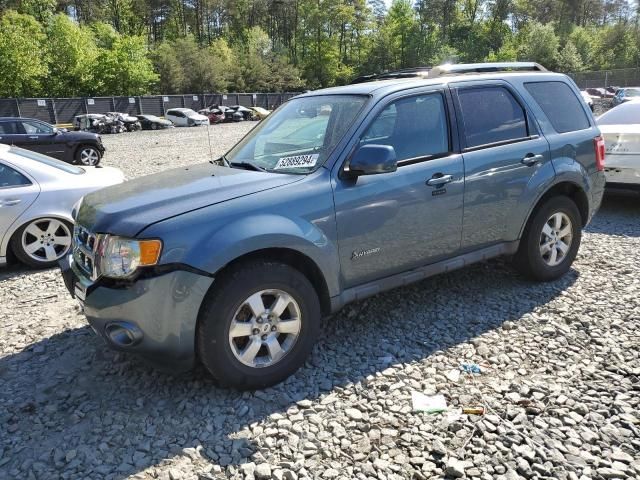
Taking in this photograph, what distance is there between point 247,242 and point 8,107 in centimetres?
4219

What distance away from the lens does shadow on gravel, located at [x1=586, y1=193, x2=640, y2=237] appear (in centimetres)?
690

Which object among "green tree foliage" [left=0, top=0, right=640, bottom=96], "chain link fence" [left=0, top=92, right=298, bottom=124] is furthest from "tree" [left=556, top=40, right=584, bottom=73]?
"chain link fence" [left=0, top=92, right=298, bottom=124]

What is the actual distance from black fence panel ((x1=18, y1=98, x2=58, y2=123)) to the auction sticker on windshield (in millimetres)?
41859

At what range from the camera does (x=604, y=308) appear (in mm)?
4461

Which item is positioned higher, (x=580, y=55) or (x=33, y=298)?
(x=580, y=55)

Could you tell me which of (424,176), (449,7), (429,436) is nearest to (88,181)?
(424,176)

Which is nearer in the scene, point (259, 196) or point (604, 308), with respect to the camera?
point (259, 196)

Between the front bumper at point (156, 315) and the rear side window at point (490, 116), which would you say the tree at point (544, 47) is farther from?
the front bumper at point (156, 315)

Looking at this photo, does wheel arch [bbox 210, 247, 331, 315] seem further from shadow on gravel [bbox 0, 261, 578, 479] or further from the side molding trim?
shadow on gravel [bbox 0, 261, 578, 479]

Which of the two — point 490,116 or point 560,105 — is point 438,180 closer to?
point 490,116

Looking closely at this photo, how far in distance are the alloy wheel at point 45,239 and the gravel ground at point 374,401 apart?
4.06ft

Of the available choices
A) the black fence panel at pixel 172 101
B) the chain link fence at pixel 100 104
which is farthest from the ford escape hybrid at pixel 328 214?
the black fence panel at pixel 172 101

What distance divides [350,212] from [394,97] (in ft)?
3.23

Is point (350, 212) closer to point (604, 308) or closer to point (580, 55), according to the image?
point (604, 308)
